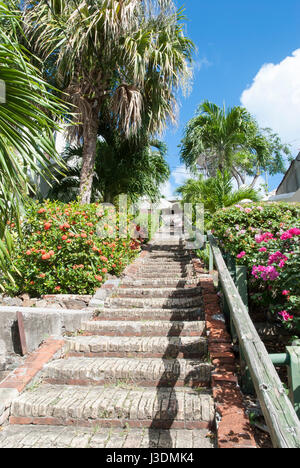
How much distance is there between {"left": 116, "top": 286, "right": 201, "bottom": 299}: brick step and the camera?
4929 millimetres

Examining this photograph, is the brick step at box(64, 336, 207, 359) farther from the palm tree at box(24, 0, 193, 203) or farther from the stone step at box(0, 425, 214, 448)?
the palm tree at box(24, 0, 193, 203)

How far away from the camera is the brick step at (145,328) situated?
3777mm

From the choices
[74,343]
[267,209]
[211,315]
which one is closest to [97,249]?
[74,343]

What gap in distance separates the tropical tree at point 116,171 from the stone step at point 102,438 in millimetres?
6785

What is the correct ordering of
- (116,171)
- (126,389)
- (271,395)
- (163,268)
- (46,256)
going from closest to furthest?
1. (271,395)
2. (126,389)
3. (46,256)
4. (163,268)
5. (116,171)

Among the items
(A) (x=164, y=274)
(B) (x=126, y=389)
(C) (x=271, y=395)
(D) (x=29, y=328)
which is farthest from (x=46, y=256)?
(C) (x=271, y=395)

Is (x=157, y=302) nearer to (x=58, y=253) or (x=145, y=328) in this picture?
(x=145, y=328)

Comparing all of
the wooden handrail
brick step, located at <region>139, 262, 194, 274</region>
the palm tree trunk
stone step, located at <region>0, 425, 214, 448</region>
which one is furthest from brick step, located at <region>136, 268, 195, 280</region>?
the wooden handrail

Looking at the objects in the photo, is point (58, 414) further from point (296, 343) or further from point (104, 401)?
point (296, 343)

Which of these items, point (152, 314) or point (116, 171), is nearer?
point (152, 314)

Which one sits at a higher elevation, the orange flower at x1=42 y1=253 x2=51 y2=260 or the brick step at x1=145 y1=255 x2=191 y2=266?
the orange flower at x1=42 y1=253 x2=51 y2=260

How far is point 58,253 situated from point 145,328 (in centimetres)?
170

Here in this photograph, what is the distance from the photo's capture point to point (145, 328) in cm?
389

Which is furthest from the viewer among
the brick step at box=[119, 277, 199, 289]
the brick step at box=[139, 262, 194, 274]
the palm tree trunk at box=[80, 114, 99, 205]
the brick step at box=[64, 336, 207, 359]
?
the palm tree trunk at box=[80, 114, 99, 205]
